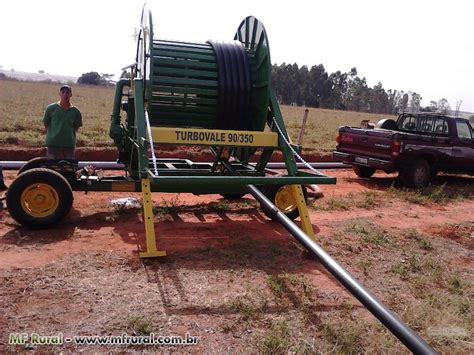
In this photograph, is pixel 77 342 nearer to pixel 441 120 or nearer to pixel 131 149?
pixel 131 149

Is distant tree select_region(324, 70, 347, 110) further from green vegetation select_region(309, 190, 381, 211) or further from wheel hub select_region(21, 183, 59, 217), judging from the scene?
wheel hub select_region(21, 183, 59, 217)

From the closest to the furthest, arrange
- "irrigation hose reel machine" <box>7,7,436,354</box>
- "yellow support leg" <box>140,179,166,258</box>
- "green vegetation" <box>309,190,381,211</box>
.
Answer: "yellow support leg" <box>140,179,166,258</box> → "irrigation hose reel machine" <box>7,7,436,354</box> → "green vegetation" <box>309,190,381,211</box>

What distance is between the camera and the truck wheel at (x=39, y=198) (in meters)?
5.64

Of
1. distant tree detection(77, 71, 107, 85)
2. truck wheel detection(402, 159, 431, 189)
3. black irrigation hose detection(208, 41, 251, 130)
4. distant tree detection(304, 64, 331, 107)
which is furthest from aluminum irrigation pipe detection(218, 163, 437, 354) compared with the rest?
distant tree detection(77, 71, 107, 85)

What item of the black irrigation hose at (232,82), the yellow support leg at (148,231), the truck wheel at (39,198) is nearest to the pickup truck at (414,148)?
the black irrigation hose at (232,82)

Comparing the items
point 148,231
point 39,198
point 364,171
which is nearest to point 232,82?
point 148,231

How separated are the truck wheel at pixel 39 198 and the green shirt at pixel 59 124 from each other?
1.51 m

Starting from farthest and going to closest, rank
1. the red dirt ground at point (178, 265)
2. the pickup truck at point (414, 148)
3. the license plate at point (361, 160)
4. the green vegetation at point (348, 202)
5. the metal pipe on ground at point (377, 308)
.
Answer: the license plate at point (361, 160) < the pickup truck at point (414, 148) < the green vegetation at point (348, 202) < the red dirt ground at point (178, 265) < the metal pipe on ground at point (377, 308)

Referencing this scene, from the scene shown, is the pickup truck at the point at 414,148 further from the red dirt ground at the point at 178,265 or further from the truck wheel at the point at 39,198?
the truck wheel at the point at 39,198

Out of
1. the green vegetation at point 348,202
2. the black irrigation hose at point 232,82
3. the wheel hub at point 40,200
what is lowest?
the green vegetation at point 348,202

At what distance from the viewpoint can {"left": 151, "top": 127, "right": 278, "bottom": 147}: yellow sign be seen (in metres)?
5.61

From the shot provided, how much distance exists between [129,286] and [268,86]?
3.39 m

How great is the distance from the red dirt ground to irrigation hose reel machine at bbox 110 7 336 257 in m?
0.61

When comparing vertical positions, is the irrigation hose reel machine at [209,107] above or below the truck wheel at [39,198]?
above
